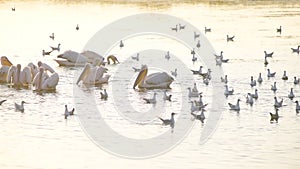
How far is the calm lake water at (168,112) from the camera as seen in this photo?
13227 millimetres

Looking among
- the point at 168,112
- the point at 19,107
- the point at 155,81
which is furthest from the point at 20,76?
the point at 168,112

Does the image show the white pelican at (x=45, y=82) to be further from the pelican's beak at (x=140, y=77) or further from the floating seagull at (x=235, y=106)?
the floating seagull at (x=235, y=106)

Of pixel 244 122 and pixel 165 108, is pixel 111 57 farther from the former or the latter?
pixel 244 122

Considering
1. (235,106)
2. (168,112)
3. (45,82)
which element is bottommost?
(168,112)

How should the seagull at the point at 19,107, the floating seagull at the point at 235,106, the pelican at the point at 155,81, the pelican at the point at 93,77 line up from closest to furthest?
the floating seagull at the point at 235,106
the seagull at the point at 19,107
the pelican at the point at 155,81
the pelican at the point at 93,77

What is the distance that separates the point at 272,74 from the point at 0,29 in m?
16.5

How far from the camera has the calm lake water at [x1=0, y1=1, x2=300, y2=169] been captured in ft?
43.4

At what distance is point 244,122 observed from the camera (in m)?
15.7

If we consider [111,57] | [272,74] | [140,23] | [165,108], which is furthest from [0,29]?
[165,108]

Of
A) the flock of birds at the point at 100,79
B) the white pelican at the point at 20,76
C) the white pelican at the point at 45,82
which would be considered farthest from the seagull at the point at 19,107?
the white pelican at the point at 20,76

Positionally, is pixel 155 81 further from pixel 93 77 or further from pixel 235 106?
pixel 235 106

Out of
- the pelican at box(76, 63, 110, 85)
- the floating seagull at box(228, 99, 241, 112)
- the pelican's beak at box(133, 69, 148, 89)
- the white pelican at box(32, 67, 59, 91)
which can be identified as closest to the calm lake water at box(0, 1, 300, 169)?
the floating seagull at box(228, 99, 241, 112)

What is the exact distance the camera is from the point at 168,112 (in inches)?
663

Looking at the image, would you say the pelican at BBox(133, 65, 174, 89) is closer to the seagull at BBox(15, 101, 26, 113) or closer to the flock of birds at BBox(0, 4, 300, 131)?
the flock of birds at BBox(0, 4, 300, 131)
